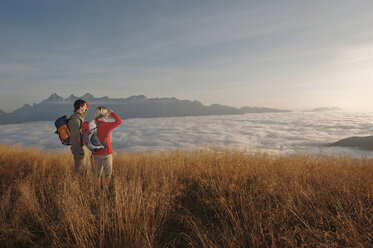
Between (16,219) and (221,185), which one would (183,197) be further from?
(16,219)

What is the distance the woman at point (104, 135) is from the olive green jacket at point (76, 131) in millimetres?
398

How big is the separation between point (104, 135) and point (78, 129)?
0.64 meters

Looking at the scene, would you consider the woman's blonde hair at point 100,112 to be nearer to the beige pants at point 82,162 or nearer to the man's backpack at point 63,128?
the man's backpack at point 63,128

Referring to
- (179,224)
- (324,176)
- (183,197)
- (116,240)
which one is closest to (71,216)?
(116,240)

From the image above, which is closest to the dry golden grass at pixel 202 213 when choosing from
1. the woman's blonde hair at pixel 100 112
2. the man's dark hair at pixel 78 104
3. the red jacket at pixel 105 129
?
the red jacket at pixel 105 129

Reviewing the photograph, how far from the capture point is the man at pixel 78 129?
4.70 meters

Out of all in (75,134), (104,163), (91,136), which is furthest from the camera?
(104,163)

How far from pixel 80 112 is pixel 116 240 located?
3222 millimetres

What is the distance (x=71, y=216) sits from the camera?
112 inches

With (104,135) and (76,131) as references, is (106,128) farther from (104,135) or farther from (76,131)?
(76,131)

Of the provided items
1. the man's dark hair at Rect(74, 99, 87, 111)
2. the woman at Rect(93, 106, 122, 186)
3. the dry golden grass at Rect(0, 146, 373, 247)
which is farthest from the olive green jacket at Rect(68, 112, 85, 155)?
the dry golden grass at Rect(0, 146, 373, 247)

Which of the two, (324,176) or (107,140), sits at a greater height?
(107,140)

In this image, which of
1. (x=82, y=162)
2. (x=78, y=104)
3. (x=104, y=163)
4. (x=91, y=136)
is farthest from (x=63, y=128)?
(x=104, y=163)

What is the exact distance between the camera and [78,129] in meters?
4.71
